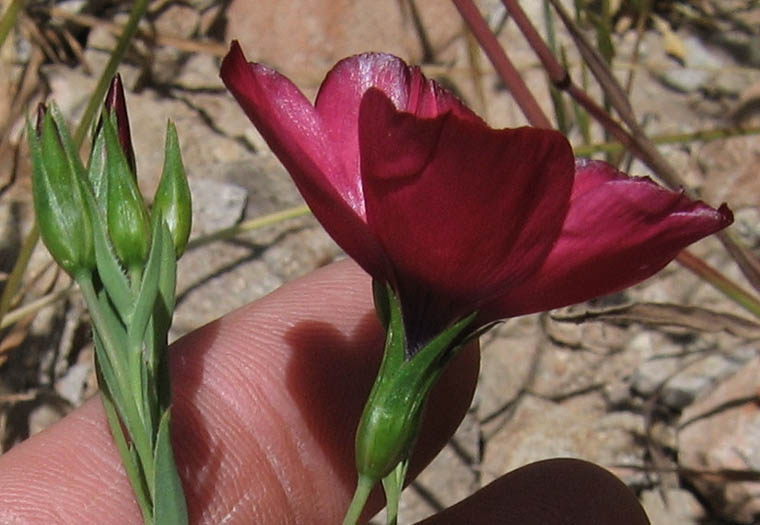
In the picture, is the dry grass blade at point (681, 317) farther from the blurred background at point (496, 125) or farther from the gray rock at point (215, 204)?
the gray rock at point (215, 204)

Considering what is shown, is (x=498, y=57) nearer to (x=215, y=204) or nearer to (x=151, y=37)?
(x=215, y=204)

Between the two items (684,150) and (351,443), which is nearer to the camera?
(351,443)

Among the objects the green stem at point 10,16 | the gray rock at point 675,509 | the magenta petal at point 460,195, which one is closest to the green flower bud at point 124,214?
the magenta petal at point 460,195

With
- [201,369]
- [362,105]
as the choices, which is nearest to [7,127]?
[201,369]

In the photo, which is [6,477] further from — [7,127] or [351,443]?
[7,127]

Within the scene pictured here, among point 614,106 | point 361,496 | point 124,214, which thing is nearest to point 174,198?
point 124,214

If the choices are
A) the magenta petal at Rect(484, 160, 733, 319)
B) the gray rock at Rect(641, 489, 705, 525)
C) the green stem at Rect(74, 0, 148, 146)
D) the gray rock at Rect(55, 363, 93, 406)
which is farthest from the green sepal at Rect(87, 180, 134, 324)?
the gray rock at Rect(641, 489, 705, 525)

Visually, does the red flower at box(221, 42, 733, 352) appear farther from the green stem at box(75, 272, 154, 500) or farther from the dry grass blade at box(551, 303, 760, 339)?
the dry grass blade at box(551, 303, 760, 339)
